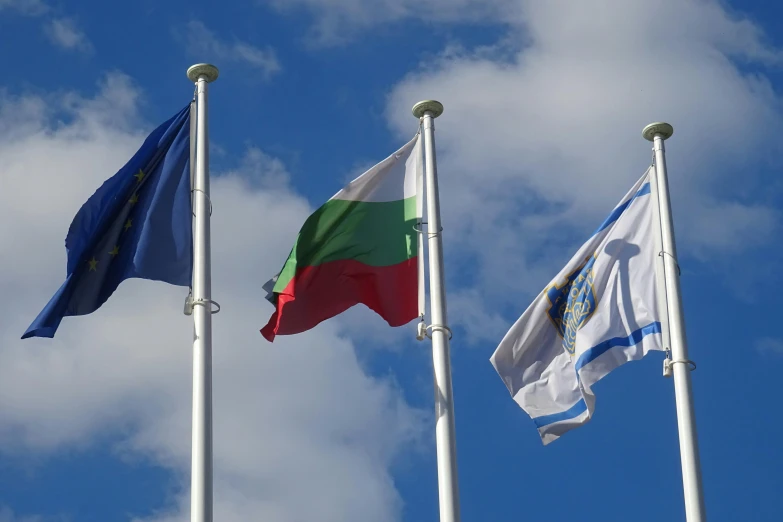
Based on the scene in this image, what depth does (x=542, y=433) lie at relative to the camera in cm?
2438

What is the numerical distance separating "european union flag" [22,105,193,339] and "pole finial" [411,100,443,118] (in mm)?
3582

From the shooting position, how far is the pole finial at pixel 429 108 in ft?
81.2

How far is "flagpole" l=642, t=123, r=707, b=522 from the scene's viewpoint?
2208 centimetres

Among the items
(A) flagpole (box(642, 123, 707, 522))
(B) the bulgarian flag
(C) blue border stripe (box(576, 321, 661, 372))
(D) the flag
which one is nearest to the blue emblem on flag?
(D) the flag

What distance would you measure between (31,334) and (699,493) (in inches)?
385

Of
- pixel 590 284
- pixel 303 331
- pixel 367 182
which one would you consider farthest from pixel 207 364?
pixel 590 284

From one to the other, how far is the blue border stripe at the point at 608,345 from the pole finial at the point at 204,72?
23.2 ft

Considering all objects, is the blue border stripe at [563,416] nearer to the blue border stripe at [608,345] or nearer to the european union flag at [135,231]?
the blue border stripe at [608,345]

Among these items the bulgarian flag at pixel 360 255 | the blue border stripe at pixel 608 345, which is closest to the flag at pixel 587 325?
the blue border stripe at pixel 608 345

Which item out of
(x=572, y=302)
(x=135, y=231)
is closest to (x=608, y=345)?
(x=572, y=302)

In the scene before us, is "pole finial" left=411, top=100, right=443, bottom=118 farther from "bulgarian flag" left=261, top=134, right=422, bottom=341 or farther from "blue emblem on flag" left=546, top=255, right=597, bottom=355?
"blue emblem on flag" left=546, top=255, right=597, bottom=355

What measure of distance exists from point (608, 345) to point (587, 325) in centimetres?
51

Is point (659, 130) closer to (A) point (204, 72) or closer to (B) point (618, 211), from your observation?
(B) point (618, 211)

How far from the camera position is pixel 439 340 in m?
22.9
